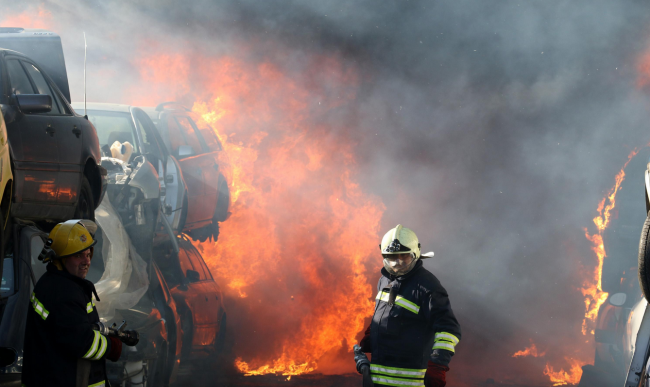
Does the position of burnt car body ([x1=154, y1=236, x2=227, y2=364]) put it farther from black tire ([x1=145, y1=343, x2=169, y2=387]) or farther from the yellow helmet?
the yellow helmet

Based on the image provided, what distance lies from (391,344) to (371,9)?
41.1 feet

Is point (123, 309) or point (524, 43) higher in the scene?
point (524, 43)

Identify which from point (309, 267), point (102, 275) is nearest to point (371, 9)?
point (309, 267)

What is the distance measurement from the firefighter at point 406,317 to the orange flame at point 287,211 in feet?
26.8

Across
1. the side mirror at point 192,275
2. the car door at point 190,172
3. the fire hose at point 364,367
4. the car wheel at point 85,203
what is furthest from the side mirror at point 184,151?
the fire hose at point 364,367

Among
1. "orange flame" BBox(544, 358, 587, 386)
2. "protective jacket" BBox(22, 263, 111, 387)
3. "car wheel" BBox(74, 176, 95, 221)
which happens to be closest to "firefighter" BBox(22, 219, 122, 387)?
"protective jacket" BBox(22, 263, 111, 387)

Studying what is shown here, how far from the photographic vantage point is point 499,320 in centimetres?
1470

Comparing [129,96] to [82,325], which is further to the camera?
[129,96]

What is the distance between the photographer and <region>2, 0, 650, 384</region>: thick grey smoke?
14453 mm

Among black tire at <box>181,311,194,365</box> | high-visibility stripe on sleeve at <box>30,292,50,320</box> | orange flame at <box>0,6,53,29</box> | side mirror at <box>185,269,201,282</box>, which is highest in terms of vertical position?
orange flame at <box>0,6,53,29</box>

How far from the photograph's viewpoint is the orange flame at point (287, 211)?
539 inches

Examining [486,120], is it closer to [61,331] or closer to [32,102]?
[32,102]

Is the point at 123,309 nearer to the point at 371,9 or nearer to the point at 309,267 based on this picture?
the point at 309,267

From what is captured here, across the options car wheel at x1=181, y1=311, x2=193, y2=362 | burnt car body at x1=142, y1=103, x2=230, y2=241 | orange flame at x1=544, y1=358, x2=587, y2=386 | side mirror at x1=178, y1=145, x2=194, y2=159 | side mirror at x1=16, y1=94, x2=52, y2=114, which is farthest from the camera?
orange flame at x1=544, y1=358, x2=587, y2=386
